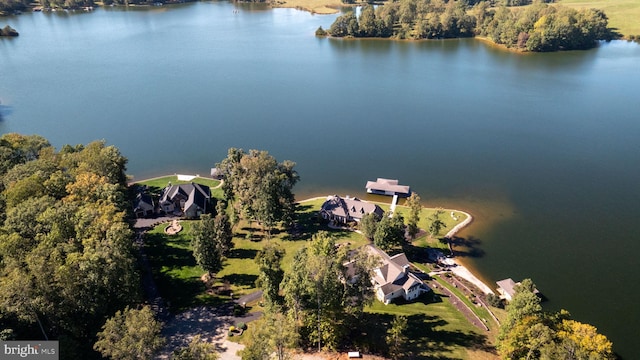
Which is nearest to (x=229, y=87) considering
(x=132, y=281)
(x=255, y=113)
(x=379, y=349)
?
(x=255, y=113)

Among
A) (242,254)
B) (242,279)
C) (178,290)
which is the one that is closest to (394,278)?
(242,279)

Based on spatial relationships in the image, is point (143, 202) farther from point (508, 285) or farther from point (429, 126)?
point (429, 126)

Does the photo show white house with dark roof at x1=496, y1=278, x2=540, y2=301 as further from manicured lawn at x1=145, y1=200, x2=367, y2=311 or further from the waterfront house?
the waterfront house

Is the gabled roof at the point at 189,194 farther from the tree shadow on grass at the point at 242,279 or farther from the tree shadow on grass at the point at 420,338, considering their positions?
the tree shadow on grass at the point at 420,338

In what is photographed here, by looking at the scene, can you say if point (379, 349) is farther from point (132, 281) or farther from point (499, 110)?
point (499, 110)

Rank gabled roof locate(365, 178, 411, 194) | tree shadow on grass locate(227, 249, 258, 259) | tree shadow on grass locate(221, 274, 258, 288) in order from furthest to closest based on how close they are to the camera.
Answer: gabled roof locate(365, 178, 411, 194)
tree shadow on grass locate(227, 249, 258, 259)
tree shadow on grass locate(221, 274, 258, 288)

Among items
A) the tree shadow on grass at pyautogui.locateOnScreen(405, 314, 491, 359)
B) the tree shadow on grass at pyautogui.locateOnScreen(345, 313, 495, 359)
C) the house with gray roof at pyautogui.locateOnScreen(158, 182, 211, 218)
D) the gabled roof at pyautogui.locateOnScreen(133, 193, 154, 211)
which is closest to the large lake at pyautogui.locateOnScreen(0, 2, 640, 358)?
the tree shadow on grass at pyautogui.locateOnScreen(405, 314, 491, 359)
